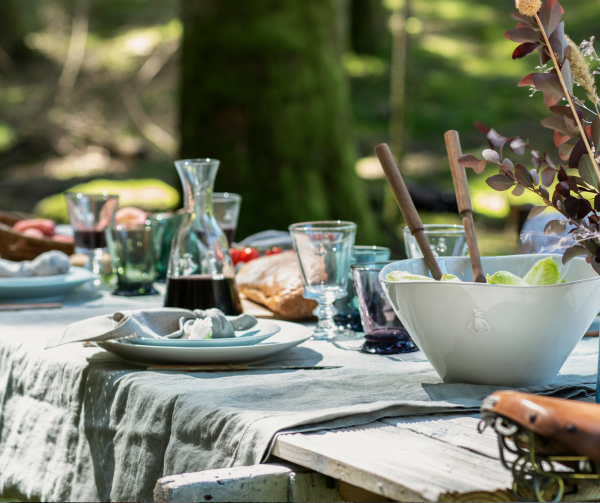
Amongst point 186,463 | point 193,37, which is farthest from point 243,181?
point 186,463

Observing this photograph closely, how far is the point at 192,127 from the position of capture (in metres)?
4.45

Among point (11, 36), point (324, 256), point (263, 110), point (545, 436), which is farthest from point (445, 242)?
point (11, 36)

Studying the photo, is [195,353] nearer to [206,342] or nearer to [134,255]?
[206,342]

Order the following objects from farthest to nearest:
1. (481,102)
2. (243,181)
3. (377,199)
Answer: (481,102)
(377,199)
(243,181)

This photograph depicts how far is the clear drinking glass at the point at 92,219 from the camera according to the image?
193 centimetres

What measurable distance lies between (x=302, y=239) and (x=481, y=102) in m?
9.64

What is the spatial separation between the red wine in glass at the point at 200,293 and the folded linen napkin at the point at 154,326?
165 mm

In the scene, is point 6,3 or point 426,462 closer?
point 426,462

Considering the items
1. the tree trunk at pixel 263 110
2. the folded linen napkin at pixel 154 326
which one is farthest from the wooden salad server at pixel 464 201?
the tree trunk at pixel 263 110

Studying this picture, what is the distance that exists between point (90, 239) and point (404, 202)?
1.11 meters

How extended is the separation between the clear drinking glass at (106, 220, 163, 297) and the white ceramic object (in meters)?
0.92

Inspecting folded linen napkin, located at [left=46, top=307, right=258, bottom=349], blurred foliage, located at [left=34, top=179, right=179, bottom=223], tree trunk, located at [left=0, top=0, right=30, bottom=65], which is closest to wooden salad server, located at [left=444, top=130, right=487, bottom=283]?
folded linen napkin, located at [left=46, top=307, right=258, bottom=349]

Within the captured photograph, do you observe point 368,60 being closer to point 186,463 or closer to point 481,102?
point 481,102

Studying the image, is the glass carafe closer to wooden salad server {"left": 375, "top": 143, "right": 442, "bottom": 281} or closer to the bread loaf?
the bread loaf
